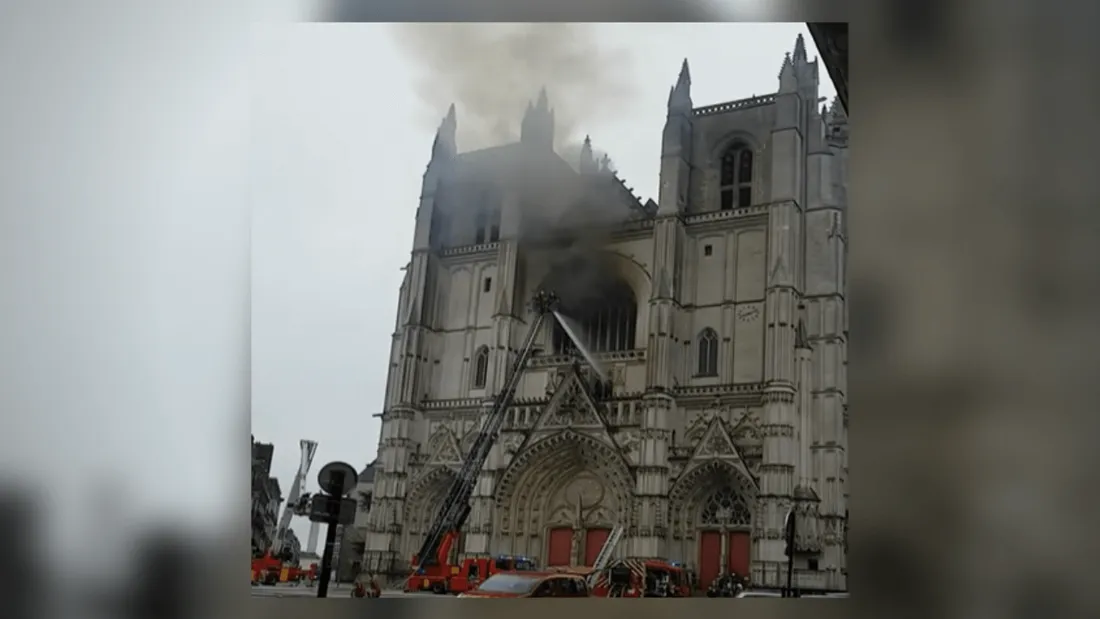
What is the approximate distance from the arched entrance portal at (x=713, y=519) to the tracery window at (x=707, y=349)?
498mm

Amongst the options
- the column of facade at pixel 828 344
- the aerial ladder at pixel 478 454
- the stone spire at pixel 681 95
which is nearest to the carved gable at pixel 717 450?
the column of facade at pixel 828 344

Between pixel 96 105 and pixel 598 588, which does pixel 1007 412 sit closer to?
pixel 598 588

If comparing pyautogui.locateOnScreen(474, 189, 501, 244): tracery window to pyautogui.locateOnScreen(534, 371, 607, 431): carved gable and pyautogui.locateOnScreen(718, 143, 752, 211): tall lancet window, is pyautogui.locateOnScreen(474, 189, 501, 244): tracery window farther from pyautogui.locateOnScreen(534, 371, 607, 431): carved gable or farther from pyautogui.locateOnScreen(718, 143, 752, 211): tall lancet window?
pyautogui.locateOnScreen(718, 143, 752, 211): tall lancet window

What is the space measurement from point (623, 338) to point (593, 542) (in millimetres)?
1034

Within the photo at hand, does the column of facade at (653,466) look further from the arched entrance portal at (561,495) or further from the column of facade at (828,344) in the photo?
the column of facade at (828,344)

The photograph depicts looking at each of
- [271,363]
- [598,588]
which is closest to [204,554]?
[271,363]

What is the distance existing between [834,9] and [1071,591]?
2687mm

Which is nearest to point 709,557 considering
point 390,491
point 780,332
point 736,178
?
point 780,332

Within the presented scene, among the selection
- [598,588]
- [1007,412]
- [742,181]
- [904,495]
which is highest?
[742,181]

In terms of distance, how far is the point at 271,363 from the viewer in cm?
446

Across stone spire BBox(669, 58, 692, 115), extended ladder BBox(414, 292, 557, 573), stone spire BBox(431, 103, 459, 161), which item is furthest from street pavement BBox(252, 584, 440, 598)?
stone spire BBox(669, 58, 692, 115)

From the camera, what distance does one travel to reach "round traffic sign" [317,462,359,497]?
4.42 m

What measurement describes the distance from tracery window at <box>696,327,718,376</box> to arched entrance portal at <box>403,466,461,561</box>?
4.58 ft

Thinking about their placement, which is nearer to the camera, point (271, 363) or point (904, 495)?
Answer: point (904, 495)
